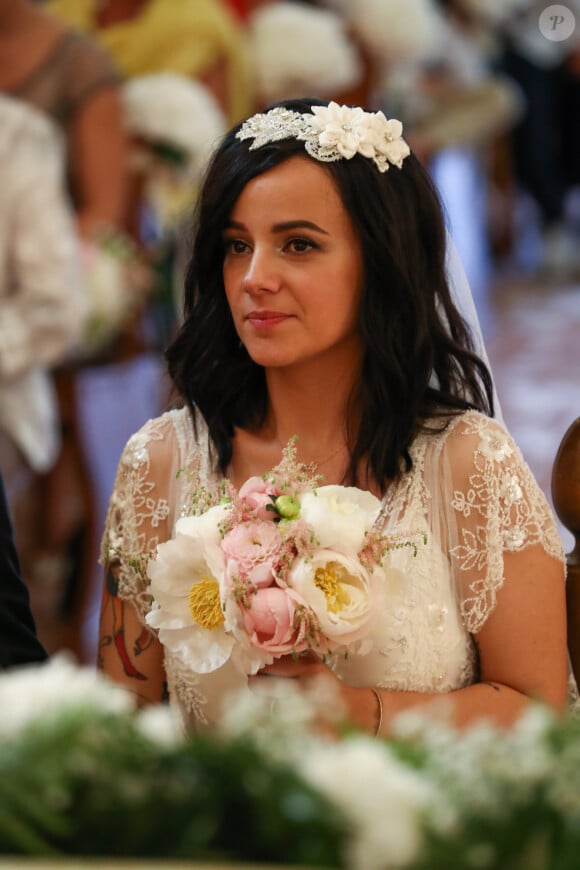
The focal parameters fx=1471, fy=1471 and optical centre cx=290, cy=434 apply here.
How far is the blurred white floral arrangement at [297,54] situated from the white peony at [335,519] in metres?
4.79

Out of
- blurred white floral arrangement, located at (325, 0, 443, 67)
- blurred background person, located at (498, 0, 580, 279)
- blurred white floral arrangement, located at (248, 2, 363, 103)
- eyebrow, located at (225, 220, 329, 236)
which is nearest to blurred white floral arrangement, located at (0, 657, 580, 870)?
eyebrow, located at (225, 220, 329, 236)

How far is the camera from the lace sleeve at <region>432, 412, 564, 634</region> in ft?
6.49

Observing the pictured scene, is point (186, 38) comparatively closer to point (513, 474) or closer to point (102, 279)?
point (102, 279)

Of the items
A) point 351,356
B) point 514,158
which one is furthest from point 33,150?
point 514,158

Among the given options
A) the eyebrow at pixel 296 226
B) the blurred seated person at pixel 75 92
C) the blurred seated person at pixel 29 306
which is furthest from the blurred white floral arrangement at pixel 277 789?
the blurred seated person at pixel 75 92

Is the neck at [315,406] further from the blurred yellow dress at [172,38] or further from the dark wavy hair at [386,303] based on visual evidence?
the blurred yellow dress at [172,38]

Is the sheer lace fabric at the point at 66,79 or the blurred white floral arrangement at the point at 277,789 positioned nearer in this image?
the blurred white floral arrangement at the point at 277,789

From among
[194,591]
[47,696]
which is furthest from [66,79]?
[47,696]

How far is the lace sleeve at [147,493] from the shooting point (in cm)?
221

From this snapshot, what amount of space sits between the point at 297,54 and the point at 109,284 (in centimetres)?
218

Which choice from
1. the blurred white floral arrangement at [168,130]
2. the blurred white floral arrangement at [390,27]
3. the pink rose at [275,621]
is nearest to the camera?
the pink rose at [275,621]

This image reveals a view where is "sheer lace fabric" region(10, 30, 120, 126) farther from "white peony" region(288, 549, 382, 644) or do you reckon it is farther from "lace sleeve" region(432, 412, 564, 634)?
"white peony" region(288, 549, 382, 644)

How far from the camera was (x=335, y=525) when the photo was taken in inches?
63.1

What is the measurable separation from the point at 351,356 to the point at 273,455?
7.4 inches
